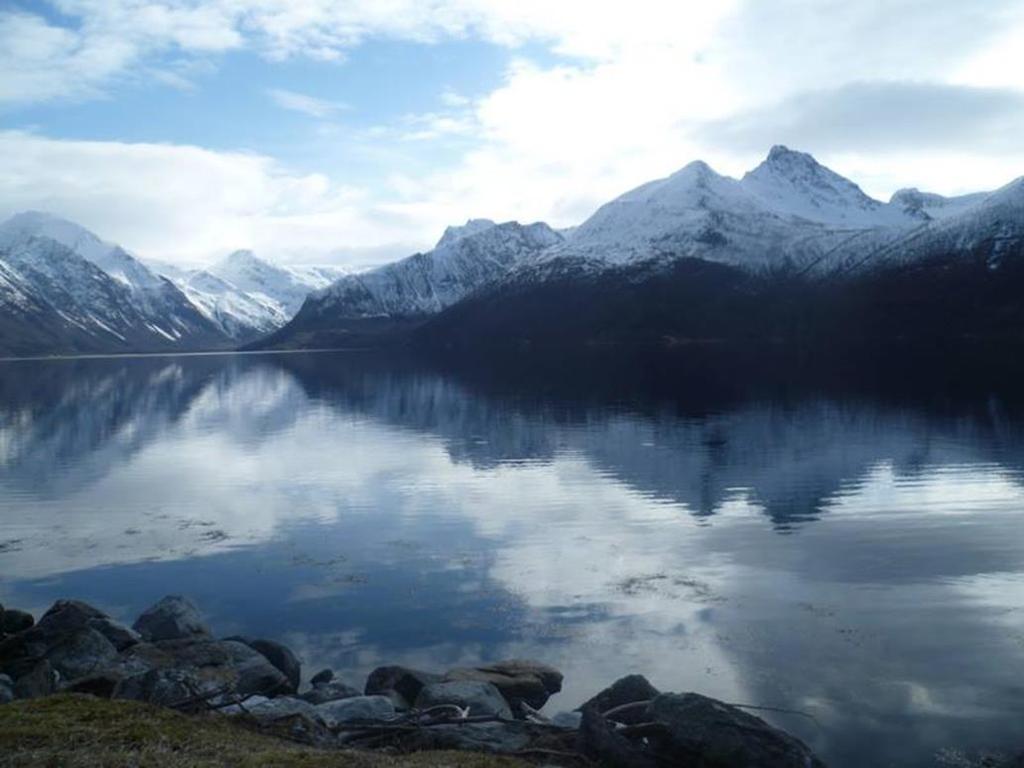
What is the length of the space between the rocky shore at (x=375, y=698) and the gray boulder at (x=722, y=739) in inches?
0.9

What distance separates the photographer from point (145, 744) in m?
15.8

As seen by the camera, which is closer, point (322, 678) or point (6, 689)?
point (6, 689)

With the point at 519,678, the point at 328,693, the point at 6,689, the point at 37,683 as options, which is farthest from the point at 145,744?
the point at 519,678

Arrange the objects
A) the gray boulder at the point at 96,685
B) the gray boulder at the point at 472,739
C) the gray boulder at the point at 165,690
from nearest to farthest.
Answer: the gray boulder at the point at 472,739 → the gray boulder at the point at 165,690 → the gray boulder at the point at 96,685

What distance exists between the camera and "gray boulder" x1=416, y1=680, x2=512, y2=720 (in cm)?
2183

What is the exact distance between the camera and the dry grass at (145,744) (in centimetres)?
1512

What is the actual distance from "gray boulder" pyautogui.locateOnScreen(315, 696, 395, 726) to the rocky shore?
0.04 m

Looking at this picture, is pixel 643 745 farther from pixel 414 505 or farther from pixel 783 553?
pixel 414 505

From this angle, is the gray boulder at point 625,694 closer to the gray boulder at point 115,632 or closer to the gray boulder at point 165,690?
the gray boulder at point 165,690

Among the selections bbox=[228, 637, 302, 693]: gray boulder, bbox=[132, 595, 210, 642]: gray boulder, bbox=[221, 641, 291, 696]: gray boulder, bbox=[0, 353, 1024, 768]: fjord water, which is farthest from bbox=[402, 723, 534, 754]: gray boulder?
bbox=[132, 595, 210, 642]: gray boulder

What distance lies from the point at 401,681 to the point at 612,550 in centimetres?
1751

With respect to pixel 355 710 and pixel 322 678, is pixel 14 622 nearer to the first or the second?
pixel 322 678

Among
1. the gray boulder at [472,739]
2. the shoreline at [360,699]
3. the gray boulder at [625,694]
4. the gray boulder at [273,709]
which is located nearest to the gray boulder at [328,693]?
the shoreline at [360,699]

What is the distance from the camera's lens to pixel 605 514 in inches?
1901
